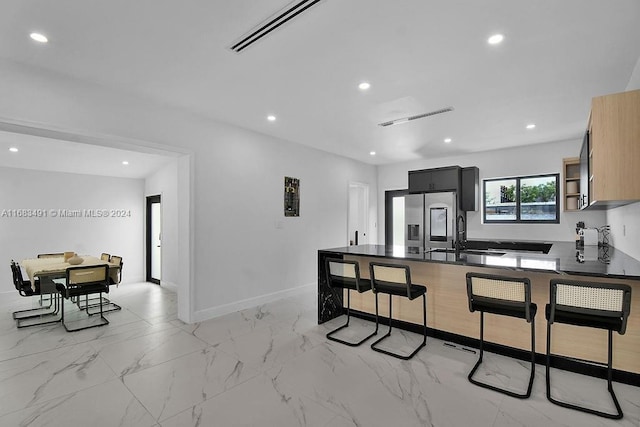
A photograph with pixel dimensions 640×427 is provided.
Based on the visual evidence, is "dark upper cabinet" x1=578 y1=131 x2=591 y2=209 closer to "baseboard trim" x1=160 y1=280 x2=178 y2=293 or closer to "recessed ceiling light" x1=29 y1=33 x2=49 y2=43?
"recessed ceiling light" x1=29 y1=33 x2=49 y2=43

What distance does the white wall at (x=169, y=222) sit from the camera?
588 centimetres

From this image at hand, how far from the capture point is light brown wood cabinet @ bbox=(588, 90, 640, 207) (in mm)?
2291

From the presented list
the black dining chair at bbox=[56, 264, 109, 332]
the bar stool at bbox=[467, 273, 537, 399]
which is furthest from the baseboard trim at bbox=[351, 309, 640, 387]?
the black dining chair at bbox=[56, 264, 109, 332]

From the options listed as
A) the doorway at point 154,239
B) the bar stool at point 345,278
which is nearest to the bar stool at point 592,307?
the bar stool at point 345,278

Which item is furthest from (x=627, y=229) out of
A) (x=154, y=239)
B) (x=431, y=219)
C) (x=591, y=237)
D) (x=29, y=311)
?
(x=154, y=239)

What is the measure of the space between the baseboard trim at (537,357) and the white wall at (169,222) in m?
4.15

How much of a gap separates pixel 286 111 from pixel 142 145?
170 centimetres

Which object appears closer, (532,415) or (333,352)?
(532,415)

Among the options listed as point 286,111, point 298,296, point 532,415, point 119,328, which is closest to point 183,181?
point 286,111

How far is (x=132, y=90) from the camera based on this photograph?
11.1ft

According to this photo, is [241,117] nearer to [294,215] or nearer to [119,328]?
[294,215]

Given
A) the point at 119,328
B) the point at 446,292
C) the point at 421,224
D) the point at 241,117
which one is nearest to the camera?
the point at 446,292

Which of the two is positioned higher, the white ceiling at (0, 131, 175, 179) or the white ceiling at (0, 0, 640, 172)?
the white ceiling at (0, 0, 640, 172)

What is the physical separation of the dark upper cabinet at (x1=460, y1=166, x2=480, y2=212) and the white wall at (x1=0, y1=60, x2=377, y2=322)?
8.19ft
